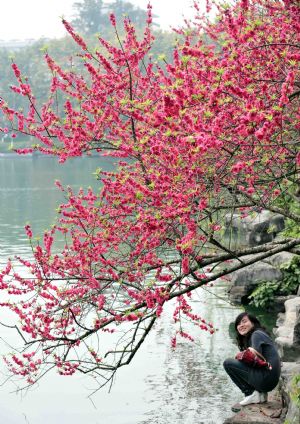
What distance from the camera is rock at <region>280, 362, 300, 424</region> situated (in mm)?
8684

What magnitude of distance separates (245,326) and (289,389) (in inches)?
36.4

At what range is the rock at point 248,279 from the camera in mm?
17375

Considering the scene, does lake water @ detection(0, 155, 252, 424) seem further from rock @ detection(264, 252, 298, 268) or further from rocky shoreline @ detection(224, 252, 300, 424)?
rock @ detection(264, 252, 298, 268)

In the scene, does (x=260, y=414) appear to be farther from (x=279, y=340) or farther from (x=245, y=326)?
(x=279, y=340)

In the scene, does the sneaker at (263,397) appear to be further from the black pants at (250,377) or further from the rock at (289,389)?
the rock at (289,389)

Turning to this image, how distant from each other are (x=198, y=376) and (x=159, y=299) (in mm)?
4428

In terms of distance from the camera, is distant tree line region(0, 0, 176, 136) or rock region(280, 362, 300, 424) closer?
rock region(280, 362, 300, 424)

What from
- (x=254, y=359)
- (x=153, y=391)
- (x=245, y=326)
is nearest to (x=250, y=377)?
(x=254, y=359)

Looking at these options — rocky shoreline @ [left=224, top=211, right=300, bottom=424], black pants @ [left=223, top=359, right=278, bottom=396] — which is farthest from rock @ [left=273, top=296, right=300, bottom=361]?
black pants @ [left=223, top=359, right=278, bottom=396]

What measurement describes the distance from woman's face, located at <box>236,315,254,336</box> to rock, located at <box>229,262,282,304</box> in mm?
7229

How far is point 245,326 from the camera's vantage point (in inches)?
399

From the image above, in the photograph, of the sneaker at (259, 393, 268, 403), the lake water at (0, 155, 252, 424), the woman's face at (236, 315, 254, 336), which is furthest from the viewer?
the lake water at (0, 155, 252, 424)

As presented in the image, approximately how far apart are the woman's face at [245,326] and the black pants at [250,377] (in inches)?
18.2

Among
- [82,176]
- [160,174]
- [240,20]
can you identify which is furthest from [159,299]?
[82,176]
